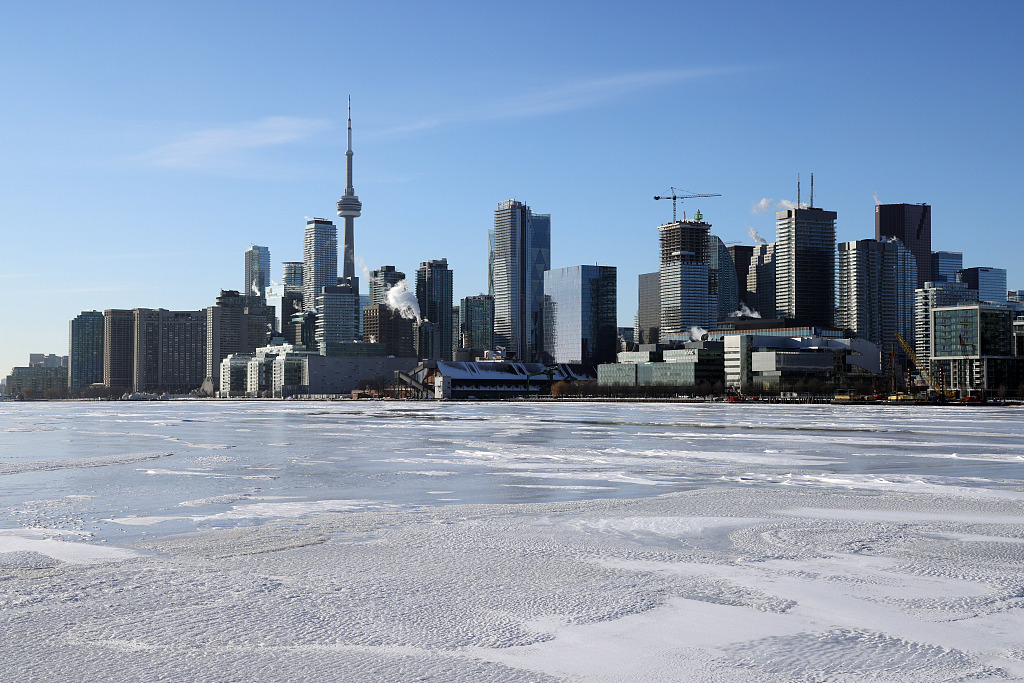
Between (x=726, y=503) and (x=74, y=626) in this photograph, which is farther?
(x=726, y=503)

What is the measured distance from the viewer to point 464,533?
57.2 feet

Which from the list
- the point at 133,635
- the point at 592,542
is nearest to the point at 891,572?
the point at 592,542

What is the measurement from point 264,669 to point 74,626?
308 cm

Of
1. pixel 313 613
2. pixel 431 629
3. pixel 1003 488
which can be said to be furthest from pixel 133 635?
pixel 1003 488

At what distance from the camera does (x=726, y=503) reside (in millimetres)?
21500

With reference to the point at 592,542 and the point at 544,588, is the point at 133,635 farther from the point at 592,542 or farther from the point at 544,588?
the point at 592,542

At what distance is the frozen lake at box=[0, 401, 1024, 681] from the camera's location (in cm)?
970

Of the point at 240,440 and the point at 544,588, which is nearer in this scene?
the point at 544,588

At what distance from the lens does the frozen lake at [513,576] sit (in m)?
9.70

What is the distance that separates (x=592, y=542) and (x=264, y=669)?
812 cm

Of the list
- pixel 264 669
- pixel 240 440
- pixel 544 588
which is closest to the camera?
pixel 264 669

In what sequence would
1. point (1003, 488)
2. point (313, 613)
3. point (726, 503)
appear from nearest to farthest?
point (313, 613)
point (726, 503)
point (1003, 488)

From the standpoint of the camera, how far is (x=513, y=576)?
1379cm

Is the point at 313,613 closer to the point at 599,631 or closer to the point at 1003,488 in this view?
the point at 599,631
